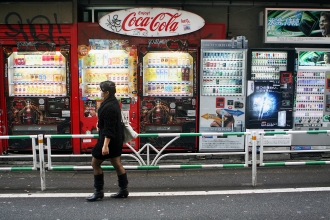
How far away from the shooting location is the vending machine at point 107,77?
8234 millimetres

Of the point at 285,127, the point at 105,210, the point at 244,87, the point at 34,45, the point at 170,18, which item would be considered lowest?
the point at 105,210

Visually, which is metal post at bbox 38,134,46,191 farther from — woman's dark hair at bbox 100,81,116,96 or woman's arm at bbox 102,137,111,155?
woman's dark hair at bbox 100,81,116,96

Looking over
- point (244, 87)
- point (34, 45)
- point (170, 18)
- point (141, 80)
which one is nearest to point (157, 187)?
point (141, 80)

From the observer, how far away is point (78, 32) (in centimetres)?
812

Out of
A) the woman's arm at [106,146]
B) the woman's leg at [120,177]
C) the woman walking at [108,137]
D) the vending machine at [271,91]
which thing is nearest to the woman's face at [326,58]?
the vending machine at [271,91]

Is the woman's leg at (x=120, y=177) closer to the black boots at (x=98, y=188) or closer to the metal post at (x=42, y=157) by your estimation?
the black boots at (x=98, y=188)

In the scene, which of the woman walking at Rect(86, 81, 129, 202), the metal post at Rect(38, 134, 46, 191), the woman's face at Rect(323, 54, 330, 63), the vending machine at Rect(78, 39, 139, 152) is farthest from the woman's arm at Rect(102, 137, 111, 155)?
the woman's face at Rect(323, 54, 330, 63)

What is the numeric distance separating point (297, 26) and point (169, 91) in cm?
338

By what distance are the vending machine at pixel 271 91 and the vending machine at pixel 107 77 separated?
2696 millimetres

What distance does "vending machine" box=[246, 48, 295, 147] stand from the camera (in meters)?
→ 8.18

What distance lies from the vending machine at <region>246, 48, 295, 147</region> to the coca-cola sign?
5.26ft

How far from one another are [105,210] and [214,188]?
1986mm

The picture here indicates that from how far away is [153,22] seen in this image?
813cm

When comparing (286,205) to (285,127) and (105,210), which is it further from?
(285,127)
